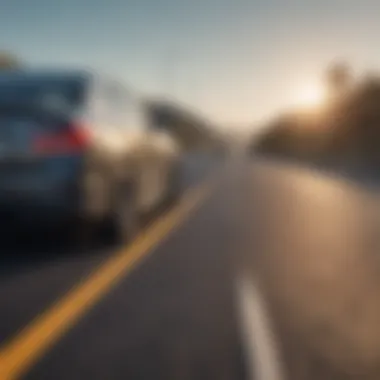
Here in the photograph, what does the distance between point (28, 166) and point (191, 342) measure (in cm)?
558

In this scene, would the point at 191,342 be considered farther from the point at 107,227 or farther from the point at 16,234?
the point at 16,234

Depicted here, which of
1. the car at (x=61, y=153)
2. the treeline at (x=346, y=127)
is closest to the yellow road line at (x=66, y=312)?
the car at (x=61, y=153)

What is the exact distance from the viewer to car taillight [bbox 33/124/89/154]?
1342cm

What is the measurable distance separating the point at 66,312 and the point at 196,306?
112cm

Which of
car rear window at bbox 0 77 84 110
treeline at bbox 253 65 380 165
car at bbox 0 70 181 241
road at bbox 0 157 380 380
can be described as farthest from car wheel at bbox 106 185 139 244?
treeline at bbox 253 65 380 165

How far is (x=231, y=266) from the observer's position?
42.3 ft

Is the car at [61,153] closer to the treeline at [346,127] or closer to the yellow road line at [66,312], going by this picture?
the yellow road line at [66,312]

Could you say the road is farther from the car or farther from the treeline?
the treeline

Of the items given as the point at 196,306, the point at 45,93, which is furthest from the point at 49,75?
the point at 196,306

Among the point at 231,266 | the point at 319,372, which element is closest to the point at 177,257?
the point at 231,266

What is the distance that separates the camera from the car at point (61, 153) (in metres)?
13.4

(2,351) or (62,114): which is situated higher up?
(62,114)

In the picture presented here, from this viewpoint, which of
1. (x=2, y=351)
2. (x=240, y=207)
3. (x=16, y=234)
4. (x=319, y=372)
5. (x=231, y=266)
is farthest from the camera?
(x=240, y=207)

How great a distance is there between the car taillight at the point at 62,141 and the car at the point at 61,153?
0.01 m
